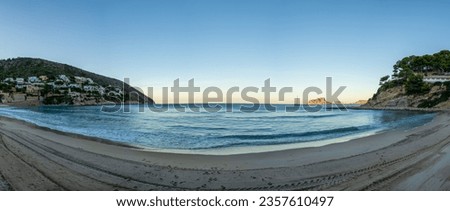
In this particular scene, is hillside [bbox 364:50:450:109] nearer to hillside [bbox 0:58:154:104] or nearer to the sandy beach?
the sandy beach

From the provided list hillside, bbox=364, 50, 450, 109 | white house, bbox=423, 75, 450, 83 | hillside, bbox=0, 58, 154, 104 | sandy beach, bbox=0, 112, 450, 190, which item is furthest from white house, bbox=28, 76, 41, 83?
white house, bbox=423, 75, 450, 83

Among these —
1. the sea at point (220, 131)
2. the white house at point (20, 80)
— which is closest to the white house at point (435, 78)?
the sea at point (220, 131)

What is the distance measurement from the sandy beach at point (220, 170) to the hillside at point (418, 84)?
5347 centimetres

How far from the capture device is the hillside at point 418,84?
55188mm

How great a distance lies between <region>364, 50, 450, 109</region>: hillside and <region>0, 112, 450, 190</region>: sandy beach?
175 ft

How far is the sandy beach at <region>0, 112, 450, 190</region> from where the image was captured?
5043 mm

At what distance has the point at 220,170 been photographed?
251 inches

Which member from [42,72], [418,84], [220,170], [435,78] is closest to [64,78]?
[42,72]

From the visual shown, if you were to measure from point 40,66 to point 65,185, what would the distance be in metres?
142

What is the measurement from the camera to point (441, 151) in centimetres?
861

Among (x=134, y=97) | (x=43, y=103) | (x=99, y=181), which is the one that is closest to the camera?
(x=99, y=181)

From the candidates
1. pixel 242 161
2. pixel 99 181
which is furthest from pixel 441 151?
pixel 99 181

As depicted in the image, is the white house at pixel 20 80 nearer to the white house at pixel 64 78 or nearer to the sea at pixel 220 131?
the white house at pixel 64 78

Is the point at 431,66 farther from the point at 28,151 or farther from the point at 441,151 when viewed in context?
the point at 28,151
